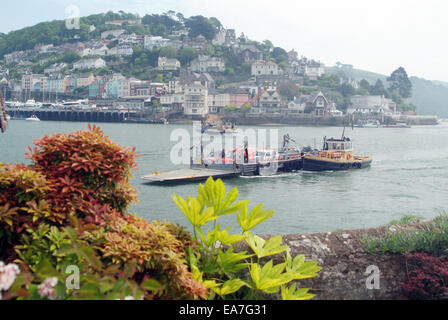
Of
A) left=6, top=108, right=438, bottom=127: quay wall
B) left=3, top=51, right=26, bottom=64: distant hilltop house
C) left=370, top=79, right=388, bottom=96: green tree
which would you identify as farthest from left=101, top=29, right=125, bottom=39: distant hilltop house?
left=370, top=79, right=388, bottom=96: green tree

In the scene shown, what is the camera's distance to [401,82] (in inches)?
6078

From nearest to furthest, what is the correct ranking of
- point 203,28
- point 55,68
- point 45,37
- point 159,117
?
1. point 159,117
2. point 55,68
3. point 203,28
4. point 45,37

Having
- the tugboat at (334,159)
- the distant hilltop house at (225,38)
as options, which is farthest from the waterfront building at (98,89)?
the tugboat at (334,159)

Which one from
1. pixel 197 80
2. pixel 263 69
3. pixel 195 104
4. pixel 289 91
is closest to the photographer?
pixel 195 104

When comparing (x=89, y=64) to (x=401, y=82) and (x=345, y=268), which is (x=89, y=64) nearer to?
(x=401, y=82)

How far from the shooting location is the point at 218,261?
4164 millimetres

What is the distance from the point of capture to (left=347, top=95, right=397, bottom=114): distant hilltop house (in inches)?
4611

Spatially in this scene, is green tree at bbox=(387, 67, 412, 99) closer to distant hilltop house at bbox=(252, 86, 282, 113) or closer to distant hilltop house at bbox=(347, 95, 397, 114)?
distant hilltop house at bbox=(347, 95, 397, 114)

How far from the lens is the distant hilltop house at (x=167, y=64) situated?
13262 centimetres

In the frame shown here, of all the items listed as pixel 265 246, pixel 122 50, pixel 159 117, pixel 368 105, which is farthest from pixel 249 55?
pixel 265 246

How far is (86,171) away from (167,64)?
5261 inches

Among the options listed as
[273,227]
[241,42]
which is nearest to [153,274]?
[273,227]
